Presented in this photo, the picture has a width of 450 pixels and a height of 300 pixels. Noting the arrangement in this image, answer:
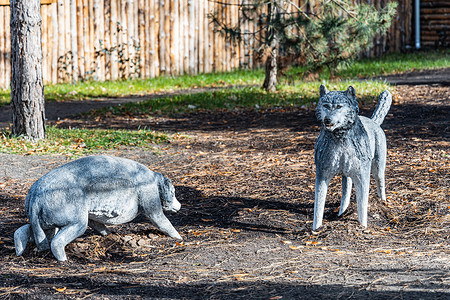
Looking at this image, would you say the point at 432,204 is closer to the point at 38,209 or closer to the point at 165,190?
the point at 165,190

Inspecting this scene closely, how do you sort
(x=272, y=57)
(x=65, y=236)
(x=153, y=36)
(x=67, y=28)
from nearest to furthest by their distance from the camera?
(x=65, y=236) < (x=272, y=57) < (x=67, y=28) < (x=153, y=36)

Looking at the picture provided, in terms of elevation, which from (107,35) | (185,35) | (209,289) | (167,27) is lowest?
(209,289)

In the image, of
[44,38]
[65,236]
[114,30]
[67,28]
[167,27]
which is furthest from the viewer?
[167,27]

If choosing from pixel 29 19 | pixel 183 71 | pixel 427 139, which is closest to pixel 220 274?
pixel 427 139

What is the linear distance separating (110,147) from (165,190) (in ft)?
12.0

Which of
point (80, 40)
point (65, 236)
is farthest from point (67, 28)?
point (65, 236)

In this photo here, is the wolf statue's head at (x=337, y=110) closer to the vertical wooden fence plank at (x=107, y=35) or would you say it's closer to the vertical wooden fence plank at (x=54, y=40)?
the vertical wooden fence plank at (x=54, y=40)

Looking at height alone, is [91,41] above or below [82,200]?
above

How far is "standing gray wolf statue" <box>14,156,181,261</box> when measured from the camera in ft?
13.0

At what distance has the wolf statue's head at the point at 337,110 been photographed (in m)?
4.29

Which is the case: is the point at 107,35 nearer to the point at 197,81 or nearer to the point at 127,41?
the point at 127,41

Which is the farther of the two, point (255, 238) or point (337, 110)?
point (255, 238)

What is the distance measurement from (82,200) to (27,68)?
467cm

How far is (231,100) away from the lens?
39.3ft
